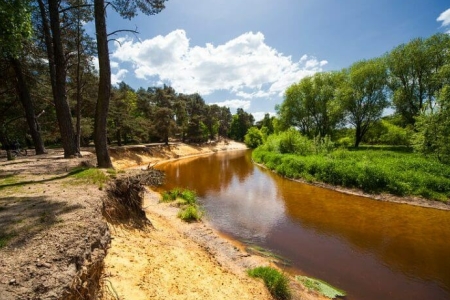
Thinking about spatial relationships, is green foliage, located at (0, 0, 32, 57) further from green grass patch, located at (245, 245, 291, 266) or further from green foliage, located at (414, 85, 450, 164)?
green foliage, located at (414, 85, 450, 164)

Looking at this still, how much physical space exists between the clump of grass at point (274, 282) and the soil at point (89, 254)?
0.81 feet

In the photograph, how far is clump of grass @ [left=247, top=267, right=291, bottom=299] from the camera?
6.37m

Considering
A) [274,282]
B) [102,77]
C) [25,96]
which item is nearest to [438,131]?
[274,282]

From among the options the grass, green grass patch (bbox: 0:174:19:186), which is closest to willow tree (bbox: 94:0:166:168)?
green grass patch (bbox: 0:174:19:186)

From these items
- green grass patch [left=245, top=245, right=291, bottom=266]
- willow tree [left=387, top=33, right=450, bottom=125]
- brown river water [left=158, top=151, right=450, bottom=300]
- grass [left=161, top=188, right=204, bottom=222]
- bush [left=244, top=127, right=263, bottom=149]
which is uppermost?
willow tree [left=387, top=33, right=450, bottom=125]

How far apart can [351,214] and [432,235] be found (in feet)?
11.7

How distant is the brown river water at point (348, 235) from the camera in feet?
25.2

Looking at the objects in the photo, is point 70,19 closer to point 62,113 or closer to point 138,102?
point 62,113

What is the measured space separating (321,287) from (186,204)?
8.36 metres

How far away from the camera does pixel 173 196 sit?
14.3 m

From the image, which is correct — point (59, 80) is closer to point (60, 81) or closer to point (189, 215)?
point (60, 81)

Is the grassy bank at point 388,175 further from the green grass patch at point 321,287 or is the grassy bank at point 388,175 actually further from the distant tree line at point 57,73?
the distant tree line at point 57,73

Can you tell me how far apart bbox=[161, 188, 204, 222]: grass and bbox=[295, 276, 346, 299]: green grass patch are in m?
5.75

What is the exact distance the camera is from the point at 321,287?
7148mm
